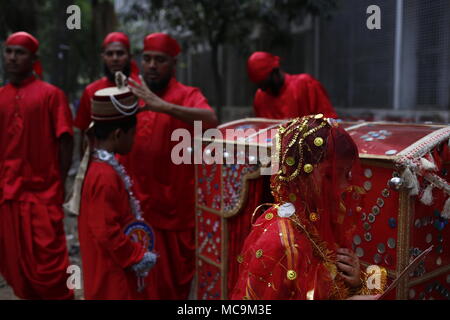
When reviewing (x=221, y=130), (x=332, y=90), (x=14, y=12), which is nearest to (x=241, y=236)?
(x=221, y=130)

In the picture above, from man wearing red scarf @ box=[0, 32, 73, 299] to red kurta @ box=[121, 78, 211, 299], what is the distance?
0.72m

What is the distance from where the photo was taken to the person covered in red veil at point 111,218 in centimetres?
241

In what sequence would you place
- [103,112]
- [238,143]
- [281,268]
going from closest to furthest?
[281,268] < [103,112] < [238,143]

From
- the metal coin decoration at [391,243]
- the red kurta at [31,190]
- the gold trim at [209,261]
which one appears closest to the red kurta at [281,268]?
the metal coin decoration at [391,243]

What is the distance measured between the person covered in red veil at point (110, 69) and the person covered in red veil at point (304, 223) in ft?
9.24

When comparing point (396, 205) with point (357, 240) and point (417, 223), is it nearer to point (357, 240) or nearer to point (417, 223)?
point (417, 223)

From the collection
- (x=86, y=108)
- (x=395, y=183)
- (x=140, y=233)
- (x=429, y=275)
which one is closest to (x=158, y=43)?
(x=86, y=108)

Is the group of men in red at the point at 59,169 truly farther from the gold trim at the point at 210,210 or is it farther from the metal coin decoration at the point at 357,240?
the metal coin decoration at the point at 357,240

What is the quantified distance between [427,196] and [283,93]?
2684 mm

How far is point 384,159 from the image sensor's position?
227 centimetres

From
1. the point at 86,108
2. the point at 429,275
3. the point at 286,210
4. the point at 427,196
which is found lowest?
the point at 429,275

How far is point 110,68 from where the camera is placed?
423 centimetres

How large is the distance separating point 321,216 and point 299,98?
315 centimetres

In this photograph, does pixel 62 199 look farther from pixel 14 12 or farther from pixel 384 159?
pixel 14 12
